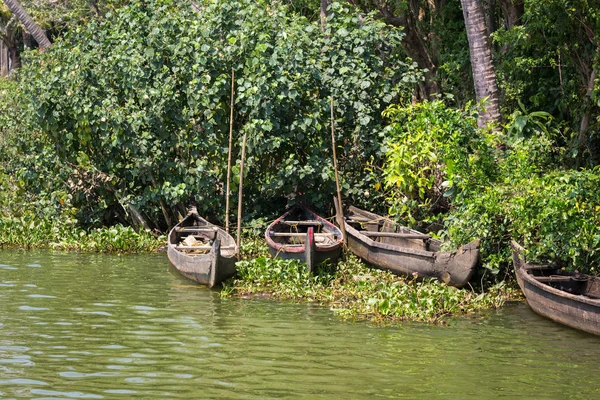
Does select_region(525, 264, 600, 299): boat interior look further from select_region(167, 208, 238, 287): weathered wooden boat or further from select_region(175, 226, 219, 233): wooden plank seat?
select_region(175, 226, 219, 233): wooden plank seat

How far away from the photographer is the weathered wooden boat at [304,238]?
13.9 metres

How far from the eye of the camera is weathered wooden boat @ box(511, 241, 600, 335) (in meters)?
10.9

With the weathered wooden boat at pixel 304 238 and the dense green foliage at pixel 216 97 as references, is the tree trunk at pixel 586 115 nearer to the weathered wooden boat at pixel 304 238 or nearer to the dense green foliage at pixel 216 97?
the dense green foliage at pixel 216 97

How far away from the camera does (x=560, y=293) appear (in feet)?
37.1

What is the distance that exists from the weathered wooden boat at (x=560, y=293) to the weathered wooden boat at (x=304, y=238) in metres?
2.94

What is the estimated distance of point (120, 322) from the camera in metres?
11.4

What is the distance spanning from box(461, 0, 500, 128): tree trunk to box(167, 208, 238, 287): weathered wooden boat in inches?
194

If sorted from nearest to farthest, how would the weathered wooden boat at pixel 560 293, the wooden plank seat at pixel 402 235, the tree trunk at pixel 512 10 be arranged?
the weathered wooden boat at pixel 560 293 → the wooden plank seat at pixel 402 235 → the tree trunk at pixel 512 10

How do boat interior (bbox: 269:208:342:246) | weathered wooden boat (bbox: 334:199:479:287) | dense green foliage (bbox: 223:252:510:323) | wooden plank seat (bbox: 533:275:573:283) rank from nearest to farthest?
dense green foliage (bbox: 223:252:510:323) → wooden plank seat (bbox: 533:275:573:283) → weathered wooden boat (bbox: 334:199:479:287) → boat interior (bbox: 269:208:342:246)

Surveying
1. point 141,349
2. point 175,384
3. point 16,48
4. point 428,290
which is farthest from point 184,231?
point 16,48

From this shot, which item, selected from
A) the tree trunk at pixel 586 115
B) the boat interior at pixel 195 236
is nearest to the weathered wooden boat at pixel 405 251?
the boat interior at pixel 195 236

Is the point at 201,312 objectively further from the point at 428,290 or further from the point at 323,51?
the point at 323,51

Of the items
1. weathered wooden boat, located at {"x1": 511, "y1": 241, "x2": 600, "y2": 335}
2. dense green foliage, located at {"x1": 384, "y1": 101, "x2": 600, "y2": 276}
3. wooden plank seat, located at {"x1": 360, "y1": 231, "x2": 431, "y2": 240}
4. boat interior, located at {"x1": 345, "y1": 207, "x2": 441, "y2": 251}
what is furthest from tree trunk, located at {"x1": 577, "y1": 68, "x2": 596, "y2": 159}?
weathered wooden boat, located at {"x1": 511, "y1": 241, "x2": 600, "y2": 335}

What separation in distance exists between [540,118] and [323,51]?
4600 mm
